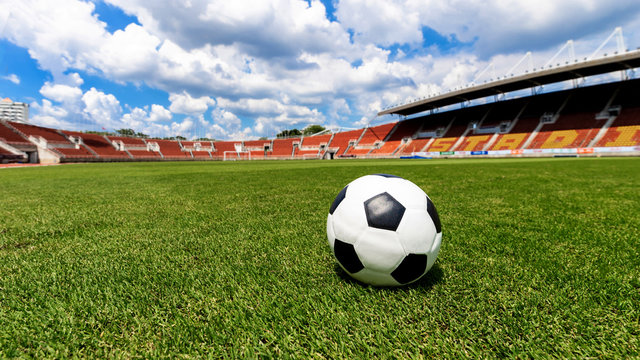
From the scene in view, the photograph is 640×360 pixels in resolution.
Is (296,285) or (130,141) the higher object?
(130,141)

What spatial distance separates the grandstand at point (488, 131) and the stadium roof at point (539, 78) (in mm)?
67

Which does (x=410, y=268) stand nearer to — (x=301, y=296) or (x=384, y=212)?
(x=384, y=212)

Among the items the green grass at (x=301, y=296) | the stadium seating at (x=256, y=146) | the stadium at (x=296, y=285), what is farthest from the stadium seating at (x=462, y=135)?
the green grass at (x=301, y=296)

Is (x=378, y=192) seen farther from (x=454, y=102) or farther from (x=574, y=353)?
(x=454, y=102)

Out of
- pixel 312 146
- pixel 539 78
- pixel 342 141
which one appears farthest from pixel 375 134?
pixel 539 78

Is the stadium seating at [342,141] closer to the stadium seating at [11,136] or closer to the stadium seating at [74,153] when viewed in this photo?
the stadium seating at [74,153]

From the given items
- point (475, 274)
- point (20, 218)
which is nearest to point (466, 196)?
point (475, 274)

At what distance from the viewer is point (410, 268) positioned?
5.16 feet

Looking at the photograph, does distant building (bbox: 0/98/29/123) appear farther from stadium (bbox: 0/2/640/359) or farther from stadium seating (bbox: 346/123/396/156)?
stadium (bbox: 0/2/640/359)

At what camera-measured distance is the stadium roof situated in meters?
25.6

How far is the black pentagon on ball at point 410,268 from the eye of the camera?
1562mm

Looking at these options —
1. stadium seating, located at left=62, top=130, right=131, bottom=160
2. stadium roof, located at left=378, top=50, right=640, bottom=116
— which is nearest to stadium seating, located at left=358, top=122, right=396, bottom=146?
stadium roof, located at left=378, top=50, right=640, bottom=116

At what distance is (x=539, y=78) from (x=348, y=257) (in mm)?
39518

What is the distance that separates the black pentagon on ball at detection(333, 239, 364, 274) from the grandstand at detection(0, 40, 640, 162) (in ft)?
121
